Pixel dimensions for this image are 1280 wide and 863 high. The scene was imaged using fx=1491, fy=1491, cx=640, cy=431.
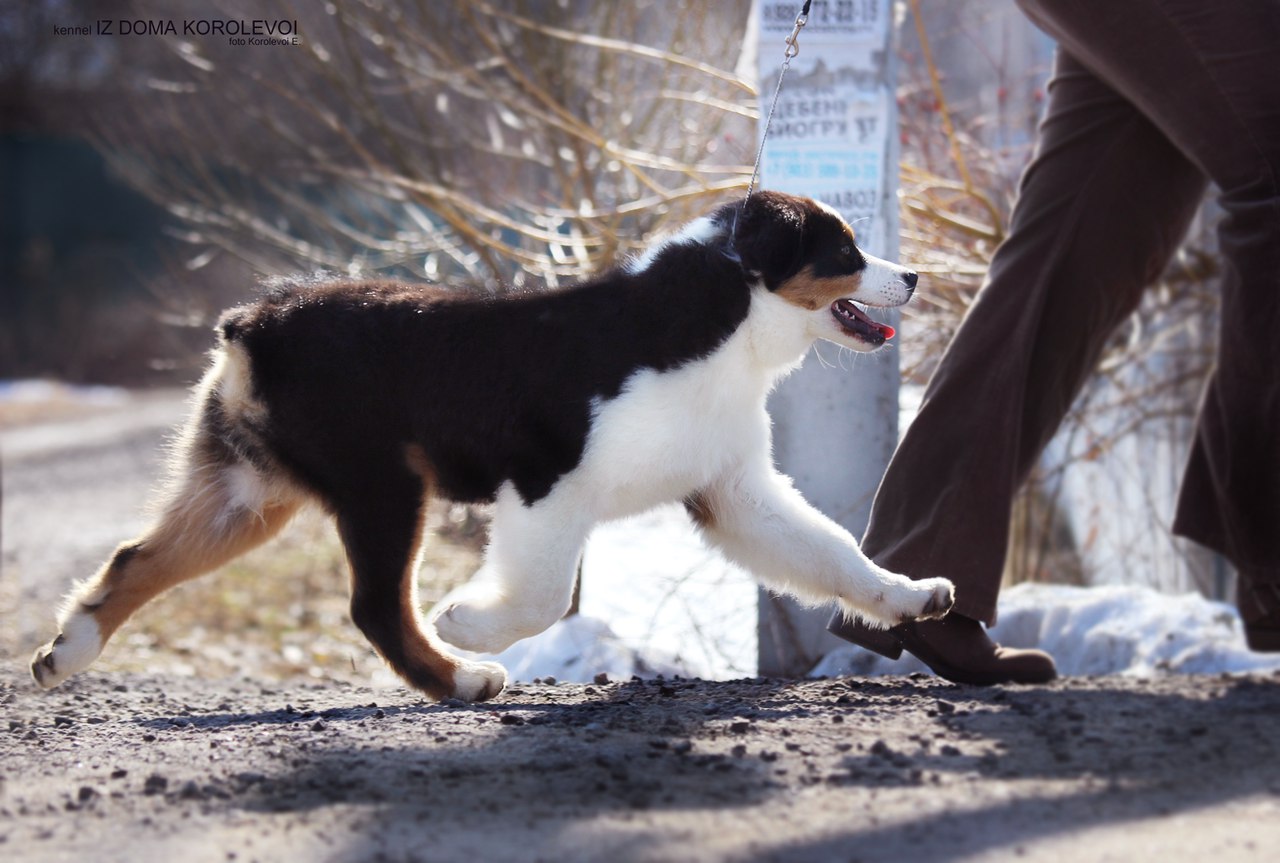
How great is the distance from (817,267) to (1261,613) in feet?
5.18

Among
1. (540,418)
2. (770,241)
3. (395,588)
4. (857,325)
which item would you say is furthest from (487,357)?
(857,325)

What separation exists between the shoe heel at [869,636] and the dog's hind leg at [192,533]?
5.41 feet

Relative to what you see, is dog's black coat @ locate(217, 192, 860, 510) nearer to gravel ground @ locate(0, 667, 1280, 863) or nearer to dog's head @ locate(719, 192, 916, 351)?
dog's head @ locate(719, 192, 916, 351)

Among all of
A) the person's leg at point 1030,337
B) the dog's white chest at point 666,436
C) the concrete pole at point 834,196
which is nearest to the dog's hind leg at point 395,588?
the dog's white chest at point 666,436

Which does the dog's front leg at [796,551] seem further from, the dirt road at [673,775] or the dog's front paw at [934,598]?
the dirt road at [673,775]

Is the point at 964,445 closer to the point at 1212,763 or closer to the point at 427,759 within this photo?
the point at 1212,763

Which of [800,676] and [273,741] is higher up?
[273,741]

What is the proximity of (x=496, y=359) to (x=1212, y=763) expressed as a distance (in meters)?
2.05

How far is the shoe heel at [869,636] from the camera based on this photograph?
425cm

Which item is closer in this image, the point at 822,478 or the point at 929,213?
the point at 822,478

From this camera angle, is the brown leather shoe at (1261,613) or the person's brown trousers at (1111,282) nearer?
the person's brown trousers at (1111,282)

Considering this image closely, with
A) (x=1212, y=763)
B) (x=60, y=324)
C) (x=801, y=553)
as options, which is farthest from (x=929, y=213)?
(x=60, y=324)

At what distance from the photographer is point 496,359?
159 inches

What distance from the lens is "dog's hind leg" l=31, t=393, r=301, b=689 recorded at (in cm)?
442
